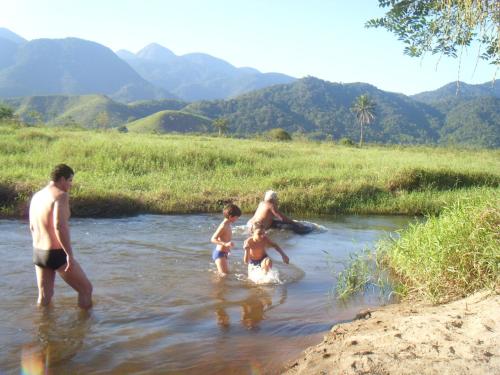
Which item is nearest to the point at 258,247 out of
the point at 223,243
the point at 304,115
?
the point at 223,243

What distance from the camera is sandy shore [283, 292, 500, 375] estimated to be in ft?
10.9

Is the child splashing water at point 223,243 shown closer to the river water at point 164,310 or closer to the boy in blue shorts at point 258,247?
the river water at point 164,310

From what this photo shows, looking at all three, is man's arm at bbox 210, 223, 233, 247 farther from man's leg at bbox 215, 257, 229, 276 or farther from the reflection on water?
the reflection on water

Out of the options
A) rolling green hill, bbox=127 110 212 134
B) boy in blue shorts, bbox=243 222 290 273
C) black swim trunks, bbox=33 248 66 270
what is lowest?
boy in blue shorts, bbox=243 222 290 273

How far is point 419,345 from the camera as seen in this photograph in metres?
3.65

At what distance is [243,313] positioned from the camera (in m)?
5.64

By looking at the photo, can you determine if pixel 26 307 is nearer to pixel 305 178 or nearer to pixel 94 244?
pixel 94 244

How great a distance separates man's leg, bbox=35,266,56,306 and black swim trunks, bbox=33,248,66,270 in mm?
143

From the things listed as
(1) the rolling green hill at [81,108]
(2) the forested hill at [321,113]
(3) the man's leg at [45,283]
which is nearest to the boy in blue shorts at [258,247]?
(3) the man's leg at [45,283]

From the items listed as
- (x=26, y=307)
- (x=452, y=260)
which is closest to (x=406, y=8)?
(x=452, y=260)

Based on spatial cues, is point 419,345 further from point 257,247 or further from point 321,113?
point 321,113

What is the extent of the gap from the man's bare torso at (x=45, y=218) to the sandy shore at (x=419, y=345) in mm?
2604

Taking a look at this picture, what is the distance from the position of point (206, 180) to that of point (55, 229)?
35.7 ft

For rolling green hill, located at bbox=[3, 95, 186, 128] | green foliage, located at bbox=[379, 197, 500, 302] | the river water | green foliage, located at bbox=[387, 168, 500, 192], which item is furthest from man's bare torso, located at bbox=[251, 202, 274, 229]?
rolling green hill, located at bbox=[3, 95, 186, 128]
